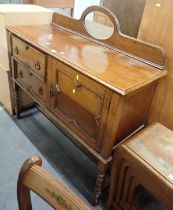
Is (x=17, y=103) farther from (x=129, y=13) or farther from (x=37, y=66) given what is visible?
(x=129, y=13)

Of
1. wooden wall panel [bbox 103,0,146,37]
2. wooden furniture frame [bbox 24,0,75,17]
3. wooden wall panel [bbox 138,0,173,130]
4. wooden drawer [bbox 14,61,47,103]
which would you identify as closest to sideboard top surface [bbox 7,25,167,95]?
wooden wall panel [bbox 138,0,173,130]

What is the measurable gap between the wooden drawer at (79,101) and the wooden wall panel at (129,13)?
76cm

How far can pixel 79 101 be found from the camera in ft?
3.73

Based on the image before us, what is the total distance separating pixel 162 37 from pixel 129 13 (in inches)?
26.0

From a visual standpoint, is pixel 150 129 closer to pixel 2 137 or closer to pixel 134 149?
pixel 134 149

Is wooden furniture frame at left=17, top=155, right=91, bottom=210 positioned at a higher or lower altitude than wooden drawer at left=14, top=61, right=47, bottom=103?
higher

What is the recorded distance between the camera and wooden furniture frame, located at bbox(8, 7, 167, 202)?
1.00 m

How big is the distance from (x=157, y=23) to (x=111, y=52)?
29 centimetres

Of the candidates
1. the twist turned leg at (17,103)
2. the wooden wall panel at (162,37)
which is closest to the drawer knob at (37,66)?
the twist turned leg at (17,103)

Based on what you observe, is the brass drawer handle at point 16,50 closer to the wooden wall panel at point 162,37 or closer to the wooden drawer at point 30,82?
the wooden drawer at point 30,82

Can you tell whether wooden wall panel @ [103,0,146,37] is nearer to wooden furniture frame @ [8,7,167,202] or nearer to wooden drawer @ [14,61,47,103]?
wooden furniture frame @ [8,7,167,202]

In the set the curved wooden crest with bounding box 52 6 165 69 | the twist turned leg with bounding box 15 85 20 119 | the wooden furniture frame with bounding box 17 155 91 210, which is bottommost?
the twist turned leg with bounding box 15 85 20 119

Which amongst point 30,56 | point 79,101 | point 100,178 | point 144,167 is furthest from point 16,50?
point 144,167

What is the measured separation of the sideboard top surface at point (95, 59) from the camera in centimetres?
98
